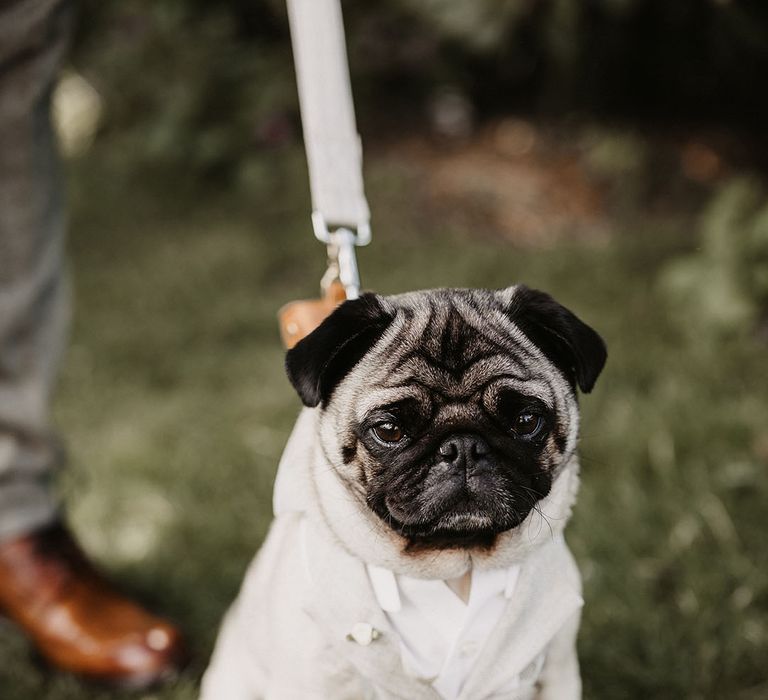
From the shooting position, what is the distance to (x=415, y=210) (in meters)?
6.89

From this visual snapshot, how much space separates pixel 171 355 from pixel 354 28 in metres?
3.50

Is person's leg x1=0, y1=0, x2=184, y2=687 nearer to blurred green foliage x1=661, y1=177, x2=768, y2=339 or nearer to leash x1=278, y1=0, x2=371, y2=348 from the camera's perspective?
leash x1=278, y1=0, x2=371, y2=348

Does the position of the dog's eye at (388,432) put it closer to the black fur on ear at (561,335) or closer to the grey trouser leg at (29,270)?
the black fur on ear at (561,335)

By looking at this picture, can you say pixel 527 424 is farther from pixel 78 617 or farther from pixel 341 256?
pixel 78 617

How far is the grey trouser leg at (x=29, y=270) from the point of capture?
2.78 metres

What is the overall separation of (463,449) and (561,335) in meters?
0.37

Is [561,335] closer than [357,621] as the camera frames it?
No

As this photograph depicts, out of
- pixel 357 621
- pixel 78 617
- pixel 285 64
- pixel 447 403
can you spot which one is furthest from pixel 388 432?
pixel 285 64

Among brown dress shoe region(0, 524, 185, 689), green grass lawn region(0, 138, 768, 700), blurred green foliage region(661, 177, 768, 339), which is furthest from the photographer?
blurred green foliage region(661, 177, 768, 339)

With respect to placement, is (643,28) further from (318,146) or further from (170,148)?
(318,146)

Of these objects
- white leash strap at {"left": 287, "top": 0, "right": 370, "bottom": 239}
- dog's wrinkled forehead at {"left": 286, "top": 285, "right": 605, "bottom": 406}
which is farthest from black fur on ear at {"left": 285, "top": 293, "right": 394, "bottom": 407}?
white leash strap at {"left": 287, "top": 0, "right": 370, "bottom": 239}

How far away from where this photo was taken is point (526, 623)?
2074 millimetres

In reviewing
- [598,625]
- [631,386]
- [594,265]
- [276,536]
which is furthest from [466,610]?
[594,265]

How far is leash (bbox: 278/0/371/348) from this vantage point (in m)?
2.39
